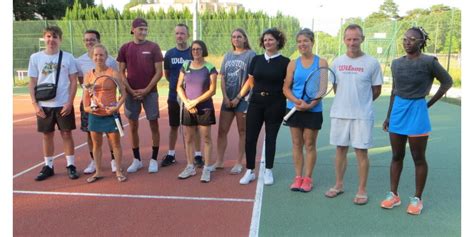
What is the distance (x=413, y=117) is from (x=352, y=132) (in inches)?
28.1

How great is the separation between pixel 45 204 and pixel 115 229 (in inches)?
50.0

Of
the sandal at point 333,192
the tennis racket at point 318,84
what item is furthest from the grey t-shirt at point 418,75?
the sandal at point 333,192

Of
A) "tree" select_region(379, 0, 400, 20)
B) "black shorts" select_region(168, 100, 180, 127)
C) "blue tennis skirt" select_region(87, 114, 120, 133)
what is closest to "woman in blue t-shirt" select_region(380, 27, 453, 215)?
"black shorts" select_region(168, 100, 180, 127)

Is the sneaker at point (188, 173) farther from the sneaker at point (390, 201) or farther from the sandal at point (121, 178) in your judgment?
the sneaker at point (390, 201)

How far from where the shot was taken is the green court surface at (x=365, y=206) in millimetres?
4312

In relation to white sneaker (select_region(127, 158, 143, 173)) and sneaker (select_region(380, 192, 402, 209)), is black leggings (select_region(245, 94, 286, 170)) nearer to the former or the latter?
sneaker (select_region(380, 192, 402, 209))

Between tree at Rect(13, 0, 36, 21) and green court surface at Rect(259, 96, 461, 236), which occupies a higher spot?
tree at Rect(13, 0, 36, 21)

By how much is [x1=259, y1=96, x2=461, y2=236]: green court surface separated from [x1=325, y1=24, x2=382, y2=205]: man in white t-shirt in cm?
40

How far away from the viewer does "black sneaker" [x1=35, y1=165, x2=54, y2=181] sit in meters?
5.93

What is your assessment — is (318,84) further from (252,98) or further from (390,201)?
(390,201)

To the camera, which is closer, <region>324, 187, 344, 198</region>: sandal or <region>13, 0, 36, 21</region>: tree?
<region>324, 187, 344, 198</region>: sandal
